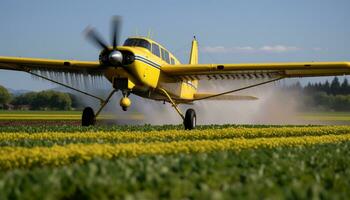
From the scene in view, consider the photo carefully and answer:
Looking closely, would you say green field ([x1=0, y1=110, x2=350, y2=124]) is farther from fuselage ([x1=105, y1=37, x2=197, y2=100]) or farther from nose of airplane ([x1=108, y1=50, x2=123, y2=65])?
nose of airplane ([x1=108, y1=50, x2=123, y2=65])

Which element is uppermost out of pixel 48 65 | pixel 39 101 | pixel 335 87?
pixel 335 87

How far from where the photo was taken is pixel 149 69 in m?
24.2

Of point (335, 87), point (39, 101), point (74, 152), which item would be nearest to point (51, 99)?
point (39, 101)

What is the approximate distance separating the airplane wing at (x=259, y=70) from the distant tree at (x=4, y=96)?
13455 cm

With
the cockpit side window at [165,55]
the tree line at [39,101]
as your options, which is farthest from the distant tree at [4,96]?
the cockpit side window at [165,55]

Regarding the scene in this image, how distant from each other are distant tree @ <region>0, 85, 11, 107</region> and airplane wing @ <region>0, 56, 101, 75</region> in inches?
5136

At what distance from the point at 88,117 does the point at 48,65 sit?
403 cm

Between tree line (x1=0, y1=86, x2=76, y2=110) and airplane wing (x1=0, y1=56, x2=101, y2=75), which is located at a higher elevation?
airplane wing (x1=0, y1=56, x2=101, y2=75)

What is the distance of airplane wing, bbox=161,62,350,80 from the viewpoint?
979 inches

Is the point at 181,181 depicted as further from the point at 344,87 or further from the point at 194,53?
the point at 344,87

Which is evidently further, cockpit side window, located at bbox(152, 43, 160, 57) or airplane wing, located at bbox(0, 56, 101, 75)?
airplane wing, located at bbox(0, 56, 101, 75)

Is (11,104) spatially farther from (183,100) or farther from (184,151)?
(184,151)

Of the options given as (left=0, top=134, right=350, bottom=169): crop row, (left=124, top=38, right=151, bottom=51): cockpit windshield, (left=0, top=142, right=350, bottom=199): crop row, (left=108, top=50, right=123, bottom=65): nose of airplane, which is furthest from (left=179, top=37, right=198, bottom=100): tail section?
(left=0, top=142, right=350, bottom=199): crop row

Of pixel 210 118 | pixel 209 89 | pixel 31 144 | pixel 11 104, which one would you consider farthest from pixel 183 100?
pixel 11 104
